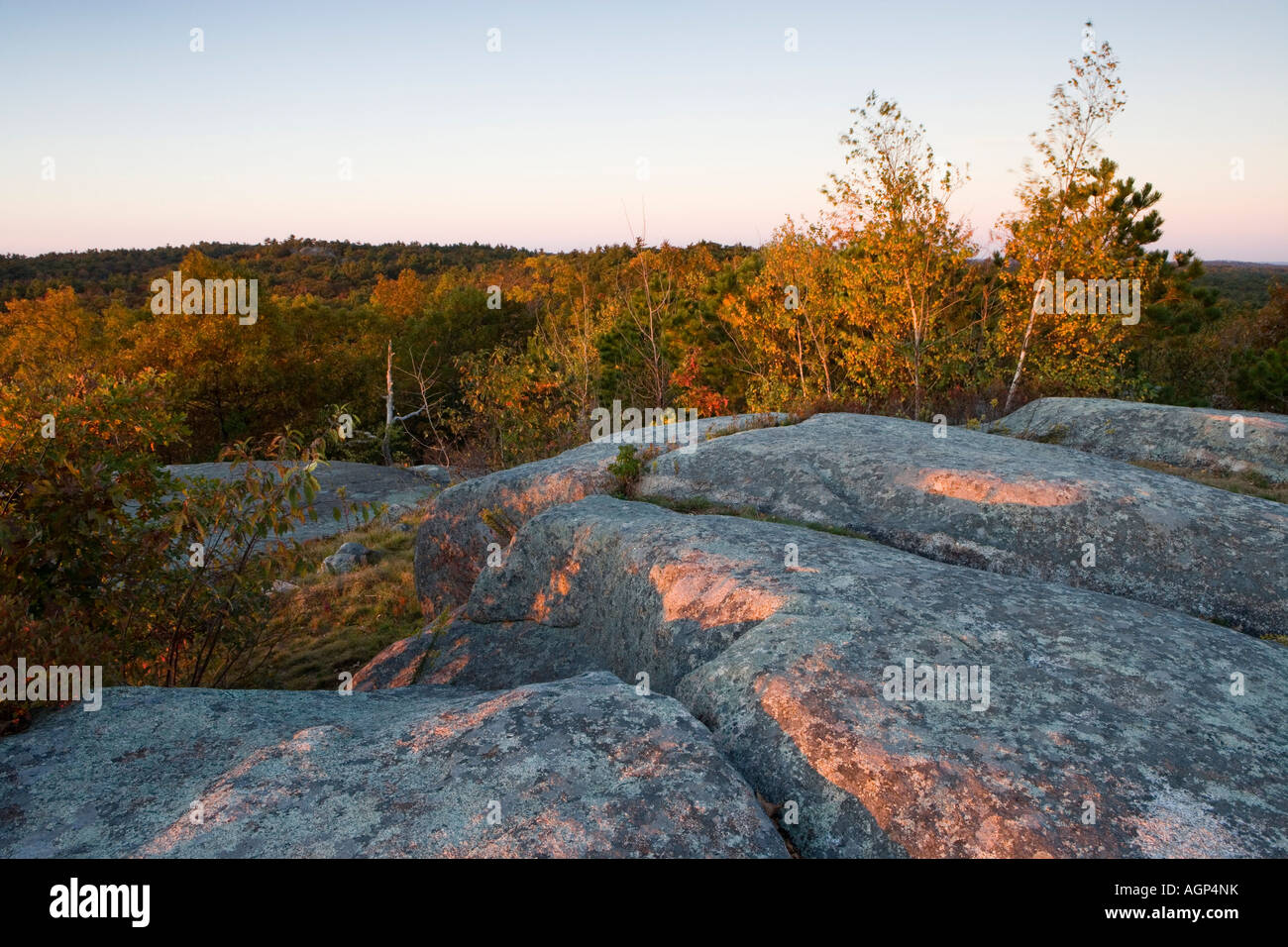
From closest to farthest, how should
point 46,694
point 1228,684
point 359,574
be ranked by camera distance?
1. point 46,694
2. point 1228,684
3. point 359,574

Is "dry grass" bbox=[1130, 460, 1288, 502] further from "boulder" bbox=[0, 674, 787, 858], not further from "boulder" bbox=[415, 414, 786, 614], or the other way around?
"boulder" bbox=[0, 674, 787, 858]

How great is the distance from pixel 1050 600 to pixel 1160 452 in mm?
8556

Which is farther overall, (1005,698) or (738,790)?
(1005,698)

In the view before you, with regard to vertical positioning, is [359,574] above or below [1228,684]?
below

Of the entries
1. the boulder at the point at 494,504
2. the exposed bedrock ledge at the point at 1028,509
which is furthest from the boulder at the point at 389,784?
the boulder at the point at 494,504

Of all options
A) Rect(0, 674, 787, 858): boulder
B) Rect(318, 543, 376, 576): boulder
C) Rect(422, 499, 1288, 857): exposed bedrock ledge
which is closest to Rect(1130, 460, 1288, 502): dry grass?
Rect(422, 499, 1288, 857): exposed bedrock ledge

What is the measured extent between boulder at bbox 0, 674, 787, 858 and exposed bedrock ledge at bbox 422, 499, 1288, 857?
1.98 ft

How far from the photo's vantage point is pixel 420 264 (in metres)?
109

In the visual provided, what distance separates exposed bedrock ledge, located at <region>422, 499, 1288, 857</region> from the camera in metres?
3.57

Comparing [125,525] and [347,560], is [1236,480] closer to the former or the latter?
[125,525]

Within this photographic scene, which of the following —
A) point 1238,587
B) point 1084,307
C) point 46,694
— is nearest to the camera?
point 46,694

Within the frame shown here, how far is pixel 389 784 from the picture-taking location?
12.0 feet
